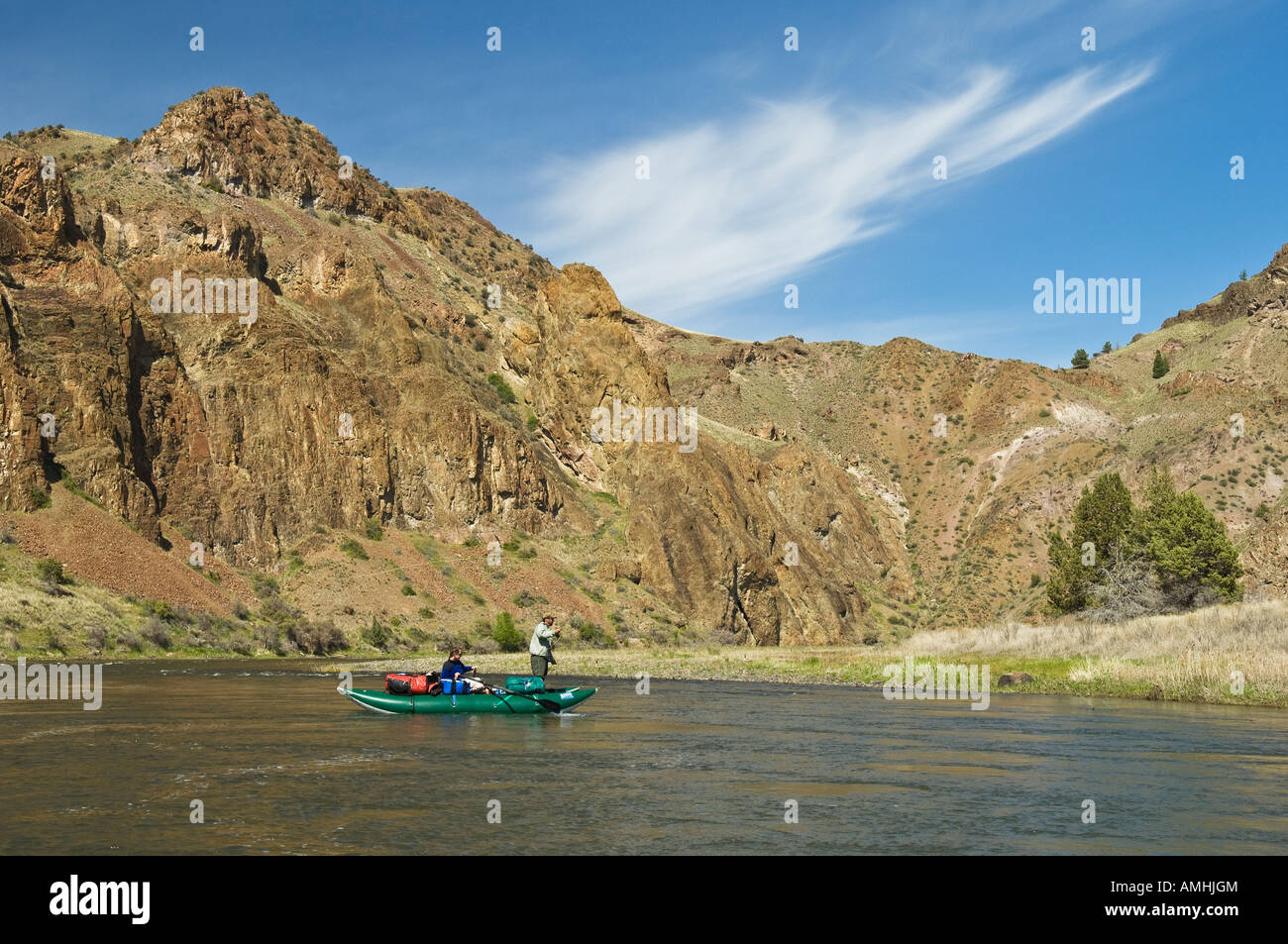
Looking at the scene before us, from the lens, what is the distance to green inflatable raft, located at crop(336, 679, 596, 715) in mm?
30984

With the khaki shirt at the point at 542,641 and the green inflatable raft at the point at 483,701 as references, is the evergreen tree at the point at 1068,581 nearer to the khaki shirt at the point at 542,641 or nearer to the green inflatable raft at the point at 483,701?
the khaki shirt at the point at 542,641

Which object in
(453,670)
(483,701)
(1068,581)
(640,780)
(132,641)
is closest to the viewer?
(640,780)

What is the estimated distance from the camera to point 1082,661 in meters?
43.0

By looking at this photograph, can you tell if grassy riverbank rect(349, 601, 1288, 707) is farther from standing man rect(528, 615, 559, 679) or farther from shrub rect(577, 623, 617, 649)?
standing man rect(528, 615, 559, 679)

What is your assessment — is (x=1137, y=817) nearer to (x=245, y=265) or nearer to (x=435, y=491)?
(x=435, y=491)

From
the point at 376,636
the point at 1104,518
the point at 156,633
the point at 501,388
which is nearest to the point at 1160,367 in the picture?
the point at 1104,518

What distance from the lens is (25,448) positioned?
2542 inches

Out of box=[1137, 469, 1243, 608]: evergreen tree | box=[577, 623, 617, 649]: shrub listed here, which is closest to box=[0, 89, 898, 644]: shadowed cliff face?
box=[577, 623, 617, 649]: shrub

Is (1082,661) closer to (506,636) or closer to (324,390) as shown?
(506,636)

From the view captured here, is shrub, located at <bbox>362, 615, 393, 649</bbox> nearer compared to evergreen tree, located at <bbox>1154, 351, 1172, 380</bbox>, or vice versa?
shrub, located at <bbox>362, 615, 393, 649</bbox>

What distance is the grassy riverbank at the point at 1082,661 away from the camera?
3578 centimetres

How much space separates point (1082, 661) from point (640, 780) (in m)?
29.4

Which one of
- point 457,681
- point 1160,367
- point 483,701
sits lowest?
point 483,701

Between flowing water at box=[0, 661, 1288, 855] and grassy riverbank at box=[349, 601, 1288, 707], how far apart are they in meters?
3.00
